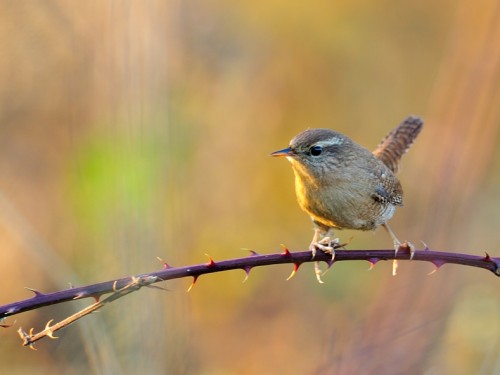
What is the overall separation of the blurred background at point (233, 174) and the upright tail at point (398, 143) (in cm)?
15

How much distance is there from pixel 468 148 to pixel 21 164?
3.29 meters

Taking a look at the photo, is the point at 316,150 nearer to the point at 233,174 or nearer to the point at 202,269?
the point at 202,269

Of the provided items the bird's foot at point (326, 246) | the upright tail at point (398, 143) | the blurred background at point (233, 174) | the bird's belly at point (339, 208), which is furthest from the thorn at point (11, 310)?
the upright tail at point (398, 143)

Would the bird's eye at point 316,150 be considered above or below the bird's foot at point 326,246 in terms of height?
above

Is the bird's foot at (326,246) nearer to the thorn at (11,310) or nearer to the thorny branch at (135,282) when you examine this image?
the thorny branch at (135,282)

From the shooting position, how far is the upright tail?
4.80m

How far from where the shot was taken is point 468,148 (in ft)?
11.7

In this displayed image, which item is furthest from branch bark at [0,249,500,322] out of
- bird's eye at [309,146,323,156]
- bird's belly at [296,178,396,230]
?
bird's eye at [309,146,323,156]

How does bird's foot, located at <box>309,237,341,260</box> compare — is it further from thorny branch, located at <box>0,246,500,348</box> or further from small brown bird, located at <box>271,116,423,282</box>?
thorny branch, located at <box>0,246,500,348</box>

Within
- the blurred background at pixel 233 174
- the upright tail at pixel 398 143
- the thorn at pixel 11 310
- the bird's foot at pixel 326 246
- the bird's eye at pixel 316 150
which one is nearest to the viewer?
the thorn at pixel 11 310

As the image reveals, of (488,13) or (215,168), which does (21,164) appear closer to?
(215,168)

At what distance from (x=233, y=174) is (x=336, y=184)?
2320 millimetres

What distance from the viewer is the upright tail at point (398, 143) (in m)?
4.80

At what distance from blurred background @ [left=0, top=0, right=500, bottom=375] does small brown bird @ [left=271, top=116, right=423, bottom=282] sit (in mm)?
302
